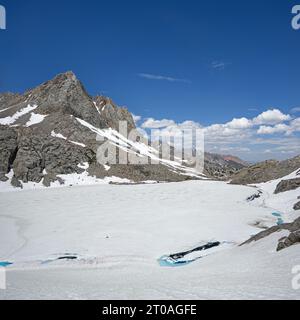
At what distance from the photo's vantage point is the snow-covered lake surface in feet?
39.5

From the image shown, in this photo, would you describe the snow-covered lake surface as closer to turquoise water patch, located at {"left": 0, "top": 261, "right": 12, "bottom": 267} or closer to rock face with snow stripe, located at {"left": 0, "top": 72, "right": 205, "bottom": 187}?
turquoise water patch, located at {"left": 0, "top": 261, "right": 12, "bottom": 267}

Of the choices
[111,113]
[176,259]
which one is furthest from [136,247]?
[111,113]

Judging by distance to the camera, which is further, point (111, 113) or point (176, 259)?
point (111, 113)

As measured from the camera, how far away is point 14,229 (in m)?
29.7

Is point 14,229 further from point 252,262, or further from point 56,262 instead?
point 252,262

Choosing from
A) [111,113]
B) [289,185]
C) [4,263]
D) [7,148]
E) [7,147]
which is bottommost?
[4,263]

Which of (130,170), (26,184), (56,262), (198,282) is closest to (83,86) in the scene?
(130,170)

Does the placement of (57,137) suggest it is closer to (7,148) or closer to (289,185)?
(7,148)

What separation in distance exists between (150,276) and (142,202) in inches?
1025

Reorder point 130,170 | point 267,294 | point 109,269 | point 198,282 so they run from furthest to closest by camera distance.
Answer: point 130,170, point 109,269, point 198,282, point 267,294

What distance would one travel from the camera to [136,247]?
23750 millimetres

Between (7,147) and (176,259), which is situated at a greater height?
(7,147)

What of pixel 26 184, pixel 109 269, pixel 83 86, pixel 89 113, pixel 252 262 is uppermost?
pixel 83 86

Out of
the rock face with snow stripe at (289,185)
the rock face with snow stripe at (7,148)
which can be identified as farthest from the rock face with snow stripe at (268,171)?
the rock face with snow stripe at (7,148)
